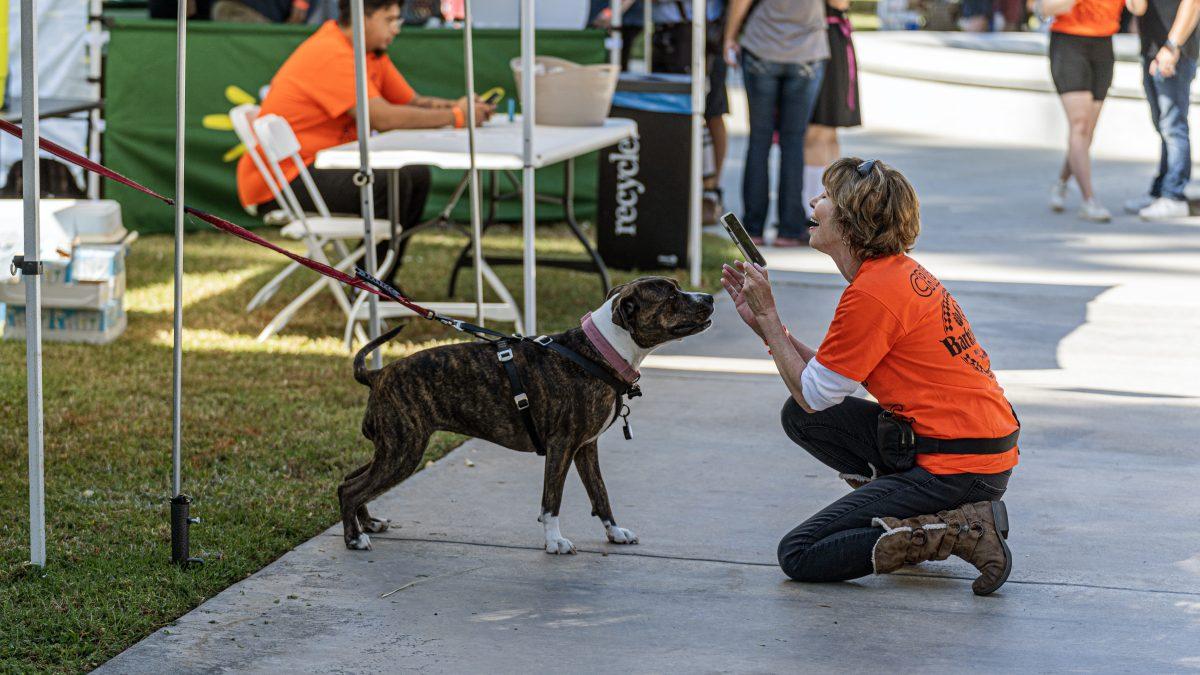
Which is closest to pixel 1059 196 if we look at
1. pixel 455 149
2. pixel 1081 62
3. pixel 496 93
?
pixel 1081 62

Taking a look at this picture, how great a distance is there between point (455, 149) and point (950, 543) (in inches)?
137

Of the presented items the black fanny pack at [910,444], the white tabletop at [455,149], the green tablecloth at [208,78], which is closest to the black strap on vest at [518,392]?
the black fanny pack at [910,444]

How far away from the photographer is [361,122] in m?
5.70

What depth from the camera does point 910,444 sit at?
166 inches

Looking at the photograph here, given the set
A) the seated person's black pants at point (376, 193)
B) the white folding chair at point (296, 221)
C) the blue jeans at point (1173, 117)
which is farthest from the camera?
the blue jeans at point (1173, 117)

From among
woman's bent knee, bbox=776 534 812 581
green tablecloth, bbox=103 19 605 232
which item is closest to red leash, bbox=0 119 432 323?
woman's bent knee, bbox=776 534 812 581

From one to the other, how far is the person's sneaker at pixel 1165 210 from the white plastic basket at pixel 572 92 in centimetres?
516

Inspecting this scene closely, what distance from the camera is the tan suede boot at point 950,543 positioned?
162 inches

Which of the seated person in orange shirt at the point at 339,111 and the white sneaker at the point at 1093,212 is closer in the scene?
the seated person in orange shirt at the point at 339,111

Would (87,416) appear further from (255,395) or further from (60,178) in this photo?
(60,178)

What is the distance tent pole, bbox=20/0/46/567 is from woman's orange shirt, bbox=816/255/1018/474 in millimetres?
2151

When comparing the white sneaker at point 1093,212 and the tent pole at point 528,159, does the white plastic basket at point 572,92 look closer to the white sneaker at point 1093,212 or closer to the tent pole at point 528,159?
the tent pole at point 528,159

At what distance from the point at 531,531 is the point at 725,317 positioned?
3.68m

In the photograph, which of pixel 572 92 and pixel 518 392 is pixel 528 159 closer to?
pixel 572 92
